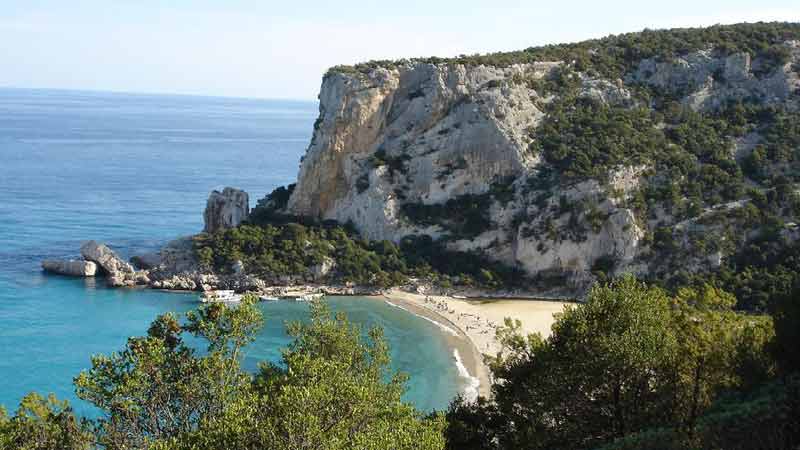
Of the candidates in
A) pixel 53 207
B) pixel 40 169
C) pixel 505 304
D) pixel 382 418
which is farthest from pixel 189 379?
pixel 40 169

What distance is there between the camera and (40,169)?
9275cm

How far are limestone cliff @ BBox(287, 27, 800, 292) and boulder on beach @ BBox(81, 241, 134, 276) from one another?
12.7 m

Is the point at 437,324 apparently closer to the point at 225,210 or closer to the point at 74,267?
the point at 225,210

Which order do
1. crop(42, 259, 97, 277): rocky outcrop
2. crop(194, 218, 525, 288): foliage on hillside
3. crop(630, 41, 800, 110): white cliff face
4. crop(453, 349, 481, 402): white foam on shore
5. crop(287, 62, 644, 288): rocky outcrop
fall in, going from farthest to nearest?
crop(630, 41, 800, 110): white cliff face → crop(287, 62, 644, 288): rocky outcrop → crop(42, 259, 97, 277): rocky outcrop → crop(194, 218, 525, 288): foliage on hillside → crop(453, 349, 481, 402): white foam on shore

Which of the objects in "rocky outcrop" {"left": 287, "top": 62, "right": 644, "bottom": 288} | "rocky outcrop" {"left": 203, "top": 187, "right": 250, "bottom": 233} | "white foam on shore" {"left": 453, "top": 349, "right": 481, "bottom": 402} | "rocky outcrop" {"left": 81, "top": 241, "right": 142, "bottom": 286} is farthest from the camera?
A: "rocky outcrop" {"left": 203, "top": 187, "right": 250, "bottom": 233}

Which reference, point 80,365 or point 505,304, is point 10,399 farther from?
point 505,304

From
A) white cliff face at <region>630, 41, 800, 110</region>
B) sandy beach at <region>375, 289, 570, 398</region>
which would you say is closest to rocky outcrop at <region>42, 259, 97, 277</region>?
sandy beach at <region>375, 289, 570, 398</region>

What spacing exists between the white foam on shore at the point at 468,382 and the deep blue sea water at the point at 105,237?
0.46 metres

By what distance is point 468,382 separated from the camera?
3644 cm

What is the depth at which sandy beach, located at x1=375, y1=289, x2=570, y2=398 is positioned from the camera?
39.7 m

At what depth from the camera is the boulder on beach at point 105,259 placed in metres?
52.2

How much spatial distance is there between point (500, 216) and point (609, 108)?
42.0 feet

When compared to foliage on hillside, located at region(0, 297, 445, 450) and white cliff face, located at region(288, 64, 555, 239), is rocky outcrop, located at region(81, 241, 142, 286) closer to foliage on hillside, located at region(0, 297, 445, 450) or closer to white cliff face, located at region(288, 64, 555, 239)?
white cliff face, located at region(288, 64, 555, 239)

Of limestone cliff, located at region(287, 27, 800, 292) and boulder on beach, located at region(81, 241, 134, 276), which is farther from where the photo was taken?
limestone cliff, located at region(287, 27, 800, 292)
